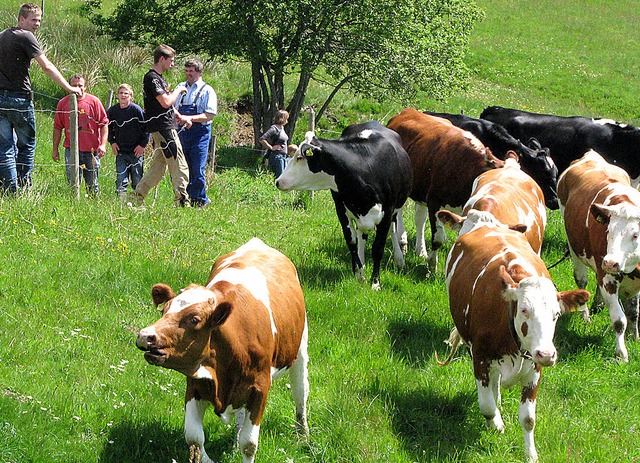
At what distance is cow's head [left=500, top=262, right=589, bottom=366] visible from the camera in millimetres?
5551

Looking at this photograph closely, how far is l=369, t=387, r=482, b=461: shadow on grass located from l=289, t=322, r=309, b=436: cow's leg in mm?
836

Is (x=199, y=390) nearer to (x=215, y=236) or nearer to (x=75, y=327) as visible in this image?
(x=75, y=327)

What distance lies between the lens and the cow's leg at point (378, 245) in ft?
33.2

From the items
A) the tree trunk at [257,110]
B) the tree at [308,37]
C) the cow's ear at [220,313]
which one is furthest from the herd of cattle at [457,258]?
the tree trunk at [257,110]

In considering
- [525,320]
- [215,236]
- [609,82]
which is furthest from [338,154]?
[609,82]

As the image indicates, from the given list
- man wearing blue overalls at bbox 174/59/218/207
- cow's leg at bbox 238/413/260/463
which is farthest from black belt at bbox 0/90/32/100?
cow's leg at bbox 238/413/260/463

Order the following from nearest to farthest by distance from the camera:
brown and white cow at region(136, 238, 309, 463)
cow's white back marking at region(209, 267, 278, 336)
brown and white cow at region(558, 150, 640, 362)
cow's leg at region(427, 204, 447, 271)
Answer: brown and white cow at region(136, 238, 309, 463), cow's white back marking at region(209, 267, 278, 336), brown and white cow at region(558, 150, 640, 362), cow's leg at region(427, 204, 447, 271)

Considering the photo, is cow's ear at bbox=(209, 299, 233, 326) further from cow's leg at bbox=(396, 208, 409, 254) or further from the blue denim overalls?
the blue denim overalls

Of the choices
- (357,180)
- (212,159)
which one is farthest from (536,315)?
(212,159)

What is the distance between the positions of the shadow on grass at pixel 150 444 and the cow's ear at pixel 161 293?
1.24 metres

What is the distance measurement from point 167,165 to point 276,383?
5.54m

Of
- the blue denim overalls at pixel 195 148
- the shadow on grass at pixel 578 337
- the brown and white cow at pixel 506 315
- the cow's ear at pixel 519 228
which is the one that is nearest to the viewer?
the brown and white cow at pixel 506 315

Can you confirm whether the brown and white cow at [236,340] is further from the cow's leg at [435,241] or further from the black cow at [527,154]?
the black cow at [527,154]

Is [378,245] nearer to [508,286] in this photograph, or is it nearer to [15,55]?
[508,286]
